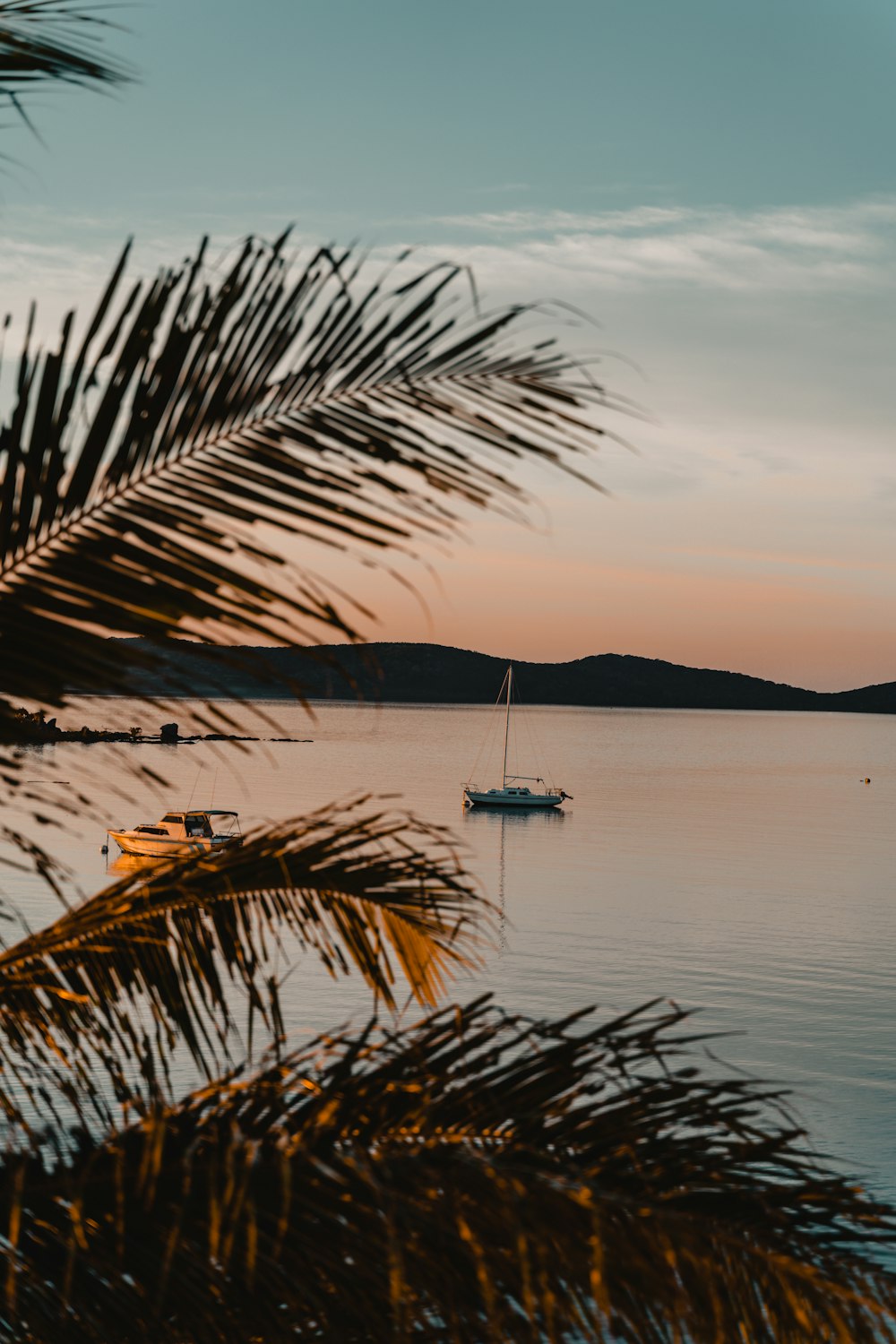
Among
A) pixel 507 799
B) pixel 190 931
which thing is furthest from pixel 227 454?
pixel 507 799

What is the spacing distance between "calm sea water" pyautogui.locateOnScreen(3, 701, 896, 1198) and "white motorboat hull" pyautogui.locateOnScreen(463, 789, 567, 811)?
1.42 metres

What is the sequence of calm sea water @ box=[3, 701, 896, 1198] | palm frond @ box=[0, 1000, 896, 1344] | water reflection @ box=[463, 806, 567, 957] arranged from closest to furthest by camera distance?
1. palm frond @ box=[0, 1000, 896, 1344]
2. calm sea water @ box=[3, 701, 896, 1198]
3. water reflection @ box=[463, 806, 567, 957]

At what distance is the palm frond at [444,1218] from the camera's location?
95.1 inches

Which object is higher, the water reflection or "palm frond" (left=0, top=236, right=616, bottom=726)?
"palm frond" (left=0, top=236, right=616, bottom=726)

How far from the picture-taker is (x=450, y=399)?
3035mm

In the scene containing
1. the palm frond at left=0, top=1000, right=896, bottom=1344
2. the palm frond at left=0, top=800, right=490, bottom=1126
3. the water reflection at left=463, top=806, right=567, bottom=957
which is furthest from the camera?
the water reflection at left=463, top=806, right=567, bottom=957

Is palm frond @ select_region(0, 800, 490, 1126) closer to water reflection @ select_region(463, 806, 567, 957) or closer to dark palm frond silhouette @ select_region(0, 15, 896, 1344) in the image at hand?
dark palm frond silhouette @ select_region(0, 15, 896, 1344)

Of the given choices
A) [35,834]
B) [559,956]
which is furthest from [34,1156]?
[35,834]

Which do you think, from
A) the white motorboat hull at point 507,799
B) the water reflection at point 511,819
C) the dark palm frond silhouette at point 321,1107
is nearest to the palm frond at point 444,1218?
the dark palm frond silhouette at point 321,1107

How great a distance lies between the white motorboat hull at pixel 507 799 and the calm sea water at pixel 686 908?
56.0 inches

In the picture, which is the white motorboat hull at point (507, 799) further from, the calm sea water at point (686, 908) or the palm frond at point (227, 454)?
the palm frond at point (227, 454)

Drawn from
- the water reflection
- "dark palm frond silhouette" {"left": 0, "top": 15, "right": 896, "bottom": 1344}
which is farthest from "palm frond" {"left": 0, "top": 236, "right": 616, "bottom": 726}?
the water reflection

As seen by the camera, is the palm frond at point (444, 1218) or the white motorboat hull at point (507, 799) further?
the white motorboat hull at point (507, 799)

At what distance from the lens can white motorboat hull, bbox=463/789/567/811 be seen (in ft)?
303
